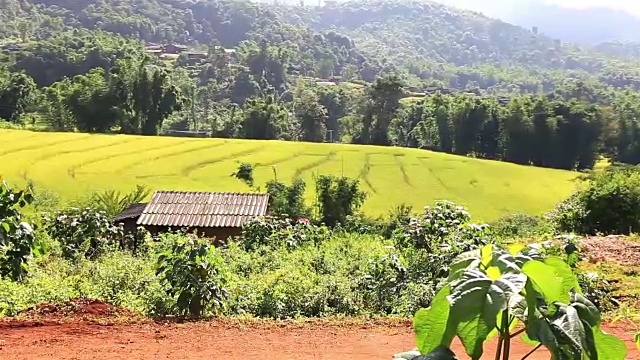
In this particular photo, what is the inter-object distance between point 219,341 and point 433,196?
103 feet

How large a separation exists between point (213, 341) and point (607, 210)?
571 inches

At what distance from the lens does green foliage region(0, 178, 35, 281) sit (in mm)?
4414

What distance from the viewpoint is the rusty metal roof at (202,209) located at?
1877 cm

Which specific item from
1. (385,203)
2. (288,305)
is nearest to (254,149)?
(385,203)

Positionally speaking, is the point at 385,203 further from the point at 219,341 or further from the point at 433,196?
the point at 219,341

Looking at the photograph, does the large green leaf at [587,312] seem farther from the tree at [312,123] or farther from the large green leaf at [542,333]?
the tree at [312,123]

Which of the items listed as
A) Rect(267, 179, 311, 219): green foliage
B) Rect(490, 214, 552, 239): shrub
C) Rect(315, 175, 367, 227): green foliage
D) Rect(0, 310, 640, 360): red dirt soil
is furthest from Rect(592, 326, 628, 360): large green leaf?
Rect(315, 175, 367, 227): green foliage

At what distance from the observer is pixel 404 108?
197 ft

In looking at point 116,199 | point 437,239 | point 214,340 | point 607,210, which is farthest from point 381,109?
point 214,340

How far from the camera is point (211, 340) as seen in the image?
5.30 m

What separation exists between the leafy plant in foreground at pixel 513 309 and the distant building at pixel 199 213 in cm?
1687

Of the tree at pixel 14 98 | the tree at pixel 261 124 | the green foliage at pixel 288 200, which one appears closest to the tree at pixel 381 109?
the tree at pixel 261 124

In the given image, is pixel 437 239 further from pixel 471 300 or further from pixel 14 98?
pixel 14 98

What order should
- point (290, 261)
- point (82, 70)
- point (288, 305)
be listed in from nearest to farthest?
point (288, 305)
point (290, 261)
point (82, 70)
